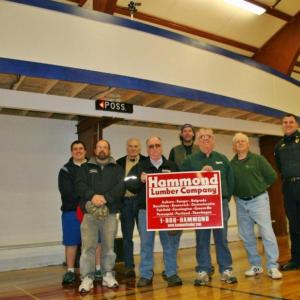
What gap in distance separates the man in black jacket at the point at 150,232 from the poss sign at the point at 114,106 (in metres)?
2.10

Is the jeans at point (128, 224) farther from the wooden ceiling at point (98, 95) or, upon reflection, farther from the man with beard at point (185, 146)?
the wooden ceiling at point (98, 95)

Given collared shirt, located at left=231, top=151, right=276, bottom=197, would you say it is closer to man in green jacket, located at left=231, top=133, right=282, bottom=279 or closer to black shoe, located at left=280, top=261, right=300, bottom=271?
man in green jacket, located at left=231, top=133, right=282, bottom=279

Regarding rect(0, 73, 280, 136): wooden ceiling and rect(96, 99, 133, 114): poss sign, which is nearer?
rect(0, 73, 280, 136): wooden ceiling

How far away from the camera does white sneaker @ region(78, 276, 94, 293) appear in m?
3.65

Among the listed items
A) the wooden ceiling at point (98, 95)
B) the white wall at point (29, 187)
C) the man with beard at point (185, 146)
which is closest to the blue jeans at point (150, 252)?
the man with beard at point (185, 146)

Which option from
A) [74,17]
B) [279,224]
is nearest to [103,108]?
[74,17]

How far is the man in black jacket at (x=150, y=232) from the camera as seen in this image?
3.76m

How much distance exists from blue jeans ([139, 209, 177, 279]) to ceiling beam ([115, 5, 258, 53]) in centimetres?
620

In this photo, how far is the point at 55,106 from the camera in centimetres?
546

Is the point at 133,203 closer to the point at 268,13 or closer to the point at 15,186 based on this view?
the point at 15,186

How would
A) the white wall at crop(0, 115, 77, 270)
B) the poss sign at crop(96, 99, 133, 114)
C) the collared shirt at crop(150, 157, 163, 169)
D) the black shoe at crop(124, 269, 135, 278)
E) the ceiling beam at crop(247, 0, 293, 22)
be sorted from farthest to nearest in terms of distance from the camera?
the ceiling beam at crop(247, 0, 293, 22) → the white wall at crop(0, 115, 77, 270) → the poss sign at crop(96, 99, 133, 114) → the black shoe at crop(124, 269, 135, 278) → the collared shirt at crop(150, 157, 163, 169)

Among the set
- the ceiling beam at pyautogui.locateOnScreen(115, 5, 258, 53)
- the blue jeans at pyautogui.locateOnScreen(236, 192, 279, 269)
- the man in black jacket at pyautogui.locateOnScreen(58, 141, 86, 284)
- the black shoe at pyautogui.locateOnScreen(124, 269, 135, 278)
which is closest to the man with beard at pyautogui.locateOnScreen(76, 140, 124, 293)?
the man in black jacket at pyautogui.locateOnScreen(58, 141, 86, 284)

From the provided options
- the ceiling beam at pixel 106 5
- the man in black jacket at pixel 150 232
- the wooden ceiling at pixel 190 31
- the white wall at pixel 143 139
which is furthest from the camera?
the white wall at pixel 143 139

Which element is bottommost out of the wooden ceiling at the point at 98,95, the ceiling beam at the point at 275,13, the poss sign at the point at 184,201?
the poss sign at the point at 184,201
